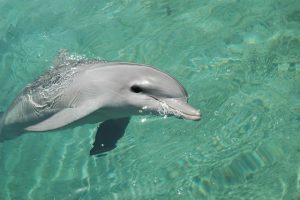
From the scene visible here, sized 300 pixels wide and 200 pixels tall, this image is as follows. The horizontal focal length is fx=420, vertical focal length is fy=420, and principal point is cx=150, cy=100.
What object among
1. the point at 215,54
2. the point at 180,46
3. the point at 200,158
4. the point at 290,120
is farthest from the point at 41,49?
the point at 290,120

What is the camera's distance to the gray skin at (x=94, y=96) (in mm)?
4777

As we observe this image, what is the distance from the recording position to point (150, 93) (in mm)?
4848

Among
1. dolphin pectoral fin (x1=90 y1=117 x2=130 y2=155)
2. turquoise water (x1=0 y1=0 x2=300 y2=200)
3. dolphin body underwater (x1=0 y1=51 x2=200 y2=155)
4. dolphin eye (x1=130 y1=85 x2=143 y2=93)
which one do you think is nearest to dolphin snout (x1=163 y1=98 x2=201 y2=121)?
dolphin body underwater (x1=0 y1=51 x2=200 y2=155)

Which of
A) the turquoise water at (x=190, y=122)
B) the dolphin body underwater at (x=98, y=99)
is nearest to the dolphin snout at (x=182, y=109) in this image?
the dolphin body underwater at (x=98, y=99)

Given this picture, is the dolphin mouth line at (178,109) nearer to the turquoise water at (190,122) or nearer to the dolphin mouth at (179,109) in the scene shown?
the dolphin mouth at (179,109)

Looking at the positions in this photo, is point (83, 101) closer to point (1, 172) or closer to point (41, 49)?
point (1, 172)

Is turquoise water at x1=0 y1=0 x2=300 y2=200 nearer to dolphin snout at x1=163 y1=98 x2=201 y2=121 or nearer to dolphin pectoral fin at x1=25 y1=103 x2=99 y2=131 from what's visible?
dolphin pectoral fin at x1=25 y1=103 x2=99 y2=131

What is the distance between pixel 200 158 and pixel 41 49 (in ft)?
17.9

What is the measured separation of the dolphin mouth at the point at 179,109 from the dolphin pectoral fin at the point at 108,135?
1.59 meters

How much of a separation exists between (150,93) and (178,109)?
467mm

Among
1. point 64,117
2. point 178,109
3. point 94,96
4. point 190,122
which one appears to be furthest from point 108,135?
point 178,109

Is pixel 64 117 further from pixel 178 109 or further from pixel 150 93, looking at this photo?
pixel 178 109

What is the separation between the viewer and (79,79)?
570 centimetres

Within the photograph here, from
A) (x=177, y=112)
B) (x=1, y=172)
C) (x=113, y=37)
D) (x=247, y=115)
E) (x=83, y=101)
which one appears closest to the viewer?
(x=177, y=112)
